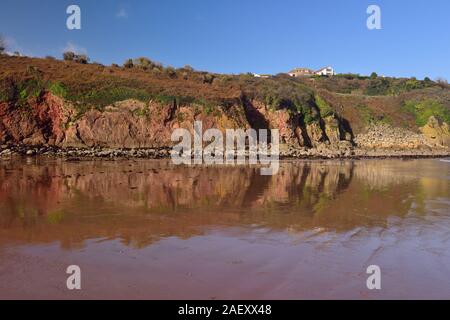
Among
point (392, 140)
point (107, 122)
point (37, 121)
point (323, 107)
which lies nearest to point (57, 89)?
point (37, 121)

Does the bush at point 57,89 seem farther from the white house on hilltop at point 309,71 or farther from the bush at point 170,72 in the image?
the white house on hilltop at point 309,71

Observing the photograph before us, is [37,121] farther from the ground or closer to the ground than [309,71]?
closer to the ground

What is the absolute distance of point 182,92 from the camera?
4041 centimetres

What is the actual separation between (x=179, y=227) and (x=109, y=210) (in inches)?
102

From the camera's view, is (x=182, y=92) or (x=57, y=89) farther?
(x=182, y=92)

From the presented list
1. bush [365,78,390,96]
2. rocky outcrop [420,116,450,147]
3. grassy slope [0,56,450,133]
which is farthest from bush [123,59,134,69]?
bush [365,78,390,96]

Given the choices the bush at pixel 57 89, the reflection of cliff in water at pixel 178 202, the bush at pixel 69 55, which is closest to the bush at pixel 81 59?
the bush at pixel 69 55

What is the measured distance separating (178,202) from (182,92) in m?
28.5

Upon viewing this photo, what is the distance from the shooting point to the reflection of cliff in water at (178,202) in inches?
368

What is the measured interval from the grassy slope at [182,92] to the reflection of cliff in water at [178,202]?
54.8 ft

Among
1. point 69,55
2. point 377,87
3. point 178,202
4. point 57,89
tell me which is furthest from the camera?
point 377,87

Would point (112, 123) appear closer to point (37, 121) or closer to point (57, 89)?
point (57, 89)
